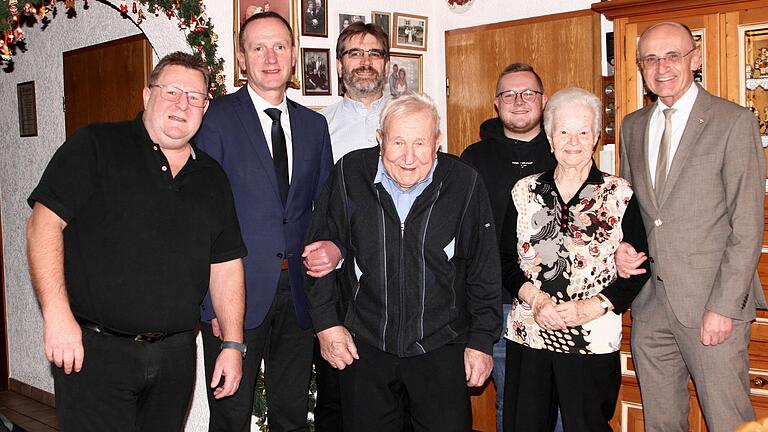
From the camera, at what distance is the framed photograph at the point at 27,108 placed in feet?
16.1

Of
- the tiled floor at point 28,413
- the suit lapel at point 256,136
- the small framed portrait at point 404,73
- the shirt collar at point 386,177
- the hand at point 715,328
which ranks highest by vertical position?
the small framed portrait at point 404,73

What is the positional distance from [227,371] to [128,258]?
540 millimetres

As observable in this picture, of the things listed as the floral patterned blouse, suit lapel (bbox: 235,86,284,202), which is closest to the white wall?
suit lapel (bbox: 235,86,284,202)

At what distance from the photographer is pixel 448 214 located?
248 centimetres

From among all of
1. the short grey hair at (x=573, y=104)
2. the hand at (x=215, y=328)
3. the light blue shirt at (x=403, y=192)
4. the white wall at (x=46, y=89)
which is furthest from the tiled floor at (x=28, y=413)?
the short grey hair at (x=573, y=104)

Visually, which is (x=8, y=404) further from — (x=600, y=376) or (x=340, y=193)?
(x=600, y=376)

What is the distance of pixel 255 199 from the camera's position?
8.93 feet

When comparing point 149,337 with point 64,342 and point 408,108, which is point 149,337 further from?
point 408,108

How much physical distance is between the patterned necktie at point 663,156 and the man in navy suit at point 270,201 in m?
1.23

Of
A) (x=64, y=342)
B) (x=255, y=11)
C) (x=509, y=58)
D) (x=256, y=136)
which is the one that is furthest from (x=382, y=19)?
(x=64, y=342)

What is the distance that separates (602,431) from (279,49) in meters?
1.76

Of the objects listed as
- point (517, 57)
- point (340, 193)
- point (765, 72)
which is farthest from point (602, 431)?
point (517, 57)

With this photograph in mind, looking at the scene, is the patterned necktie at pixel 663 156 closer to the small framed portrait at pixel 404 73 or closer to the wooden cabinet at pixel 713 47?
the wooden cabinet at pixel 713 47

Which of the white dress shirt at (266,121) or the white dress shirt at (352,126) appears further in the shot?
the white dress shirt at (352,126)
